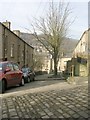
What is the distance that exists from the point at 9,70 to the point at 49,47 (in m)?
25.8

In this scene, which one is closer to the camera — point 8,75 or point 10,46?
point 8,75

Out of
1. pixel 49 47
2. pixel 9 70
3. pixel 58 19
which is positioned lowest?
Answer: pixel 9 70

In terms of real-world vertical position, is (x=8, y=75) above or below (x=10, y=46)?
below

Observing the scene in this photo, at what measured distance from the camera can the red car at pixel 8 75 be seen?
15.9 metres

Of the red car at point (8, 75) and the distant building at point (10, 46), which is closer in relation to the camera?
the red car at point (8, 75)

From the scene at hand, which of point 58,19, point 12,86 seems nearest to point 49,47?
point 58,19

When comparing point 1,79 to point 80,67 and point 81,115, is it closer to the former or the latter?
point 81,115

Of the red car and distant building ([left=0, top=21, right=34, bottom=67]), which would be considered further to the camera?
distant building ([left=0, top=21, right=34, bottom=67])

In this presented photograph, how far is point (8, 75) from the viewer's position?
16719 mm

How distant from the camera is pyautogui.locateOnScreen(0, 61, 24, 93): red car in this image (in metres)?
15.9

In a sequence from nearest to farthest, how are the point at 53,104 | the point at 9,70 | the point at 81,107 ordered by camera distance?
the point at 81,107
the point at 53,104
the point at 9,70

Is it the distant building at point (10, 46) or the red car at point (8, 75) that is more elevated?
the distant building at point (10, 46)

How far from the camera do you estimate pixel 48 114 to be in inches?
301

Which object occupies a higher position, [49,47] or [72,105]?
[49,47]
